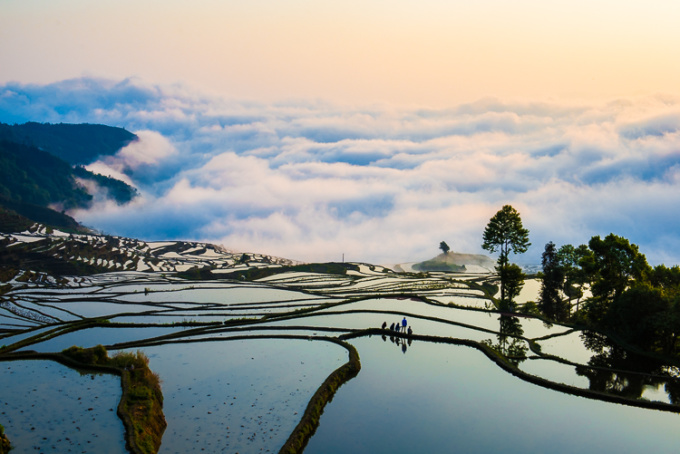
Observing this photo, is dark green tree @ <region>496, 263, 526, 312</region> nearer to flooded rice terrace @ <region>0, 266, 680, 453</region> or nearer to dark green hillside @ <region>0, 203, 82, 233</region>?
flooded rice terrace @ <region>0, 266, 680, 453</region>

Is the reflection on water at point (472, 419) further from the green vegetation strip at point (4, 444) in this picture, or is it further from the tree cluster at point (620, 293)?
the tree cluster at point (620, 293)

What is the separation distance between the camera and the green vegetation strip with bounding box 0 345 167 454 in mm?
13750

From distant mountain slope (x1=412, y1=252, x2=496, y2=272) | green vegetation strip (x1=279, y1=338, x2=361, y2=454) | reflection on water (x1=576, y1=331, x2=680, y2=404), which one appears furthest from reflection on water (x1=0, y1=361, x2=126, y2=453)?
distant mountain slope (x1=412, y1=252, x2=496, y2=272)

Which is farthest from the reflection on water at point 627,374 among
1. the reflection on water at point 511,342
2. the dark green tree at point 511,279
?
the dark green tree at point 511,279

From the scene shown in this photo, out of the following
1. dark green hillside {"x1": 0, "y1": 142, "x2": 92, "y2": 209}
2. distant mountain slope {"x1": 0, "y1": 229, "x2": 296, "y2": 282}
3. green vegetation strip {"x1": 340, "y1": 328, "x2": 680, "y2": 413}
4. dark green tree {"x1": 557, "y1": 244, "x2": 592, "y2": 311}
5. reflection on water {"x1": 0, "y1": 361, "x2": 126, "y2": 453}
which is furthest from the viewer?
dark green hillside {"x1": 0, "y1": 142, "x2": 92, "y2": 209}

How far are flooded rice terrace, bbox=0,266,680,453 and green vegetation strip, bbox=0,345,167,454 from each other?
0.38 meters

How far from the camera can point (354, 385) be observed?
63.3 ft

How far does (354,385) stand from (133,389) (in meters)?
8.92

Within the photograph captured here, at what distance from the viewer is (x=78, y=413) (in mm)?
15594

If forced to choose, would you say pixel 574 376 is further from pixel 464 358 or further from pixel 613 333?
pixel 613 333

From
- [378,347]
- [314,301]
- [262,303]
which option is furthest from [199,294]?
[378,347]

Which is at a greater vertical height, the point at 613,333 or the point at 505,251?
the point at 505,251

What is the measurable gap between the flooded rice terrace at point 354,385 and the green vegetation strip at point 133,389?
38 cm

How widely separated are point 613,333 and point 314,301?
26069 mm
